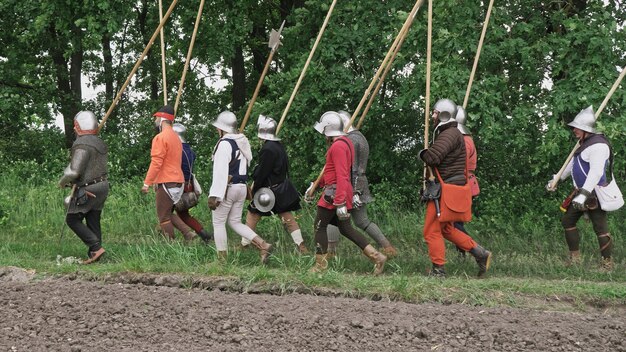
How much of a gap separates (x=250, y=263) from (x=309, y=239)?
2.34 meters

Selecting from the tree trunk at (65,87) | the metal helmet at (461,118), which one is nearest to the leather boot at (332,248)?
the metal helmet at (461,118)

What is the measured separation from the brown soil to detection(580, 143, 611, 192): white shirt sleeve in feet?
8.40

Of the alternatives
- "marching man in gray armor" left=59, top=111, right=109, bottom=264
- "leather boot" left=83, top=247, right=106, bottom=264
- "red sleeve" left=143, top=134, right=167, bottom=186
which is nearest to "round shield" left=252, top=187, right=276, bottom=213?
"red sleeve" left=143, top=134, right=167, bottom=186

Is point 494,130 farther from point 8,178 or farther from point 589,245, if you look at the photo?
point 8,178

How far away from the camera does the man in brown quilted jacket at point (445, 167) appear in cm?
904

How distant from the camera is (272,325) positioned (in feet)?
21.3

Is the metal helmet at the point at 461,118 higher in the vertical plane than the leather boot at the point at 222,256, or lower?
higher

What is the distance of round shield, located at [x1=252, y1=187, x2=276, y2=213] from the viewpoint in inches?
411

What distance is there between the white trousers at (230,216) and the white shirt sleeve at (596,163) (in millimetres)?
3715

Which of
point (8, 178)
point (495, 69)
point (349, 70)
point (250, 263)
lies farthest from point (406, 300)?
point (8, 178)

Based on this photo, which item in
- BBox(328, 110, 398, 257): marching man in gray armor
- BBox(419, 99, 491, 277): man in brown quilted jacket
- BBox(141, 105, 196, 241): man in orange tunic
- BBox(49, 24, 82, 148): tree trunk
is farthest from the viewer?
BBox(49, 24, 82, 148): tree trunk

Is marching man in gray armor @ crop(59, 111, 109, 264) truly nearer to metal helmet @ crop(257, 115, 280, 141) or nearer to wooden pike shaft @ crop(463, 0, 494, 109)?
metal helmet @ crop(257, 115, 280, 141)

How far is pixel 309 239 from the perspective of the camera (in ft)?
39.3

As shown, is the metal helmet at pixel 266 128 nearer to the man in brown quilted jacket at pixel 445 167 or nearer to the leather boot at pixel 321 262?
the leather boot at pixel 321 262
